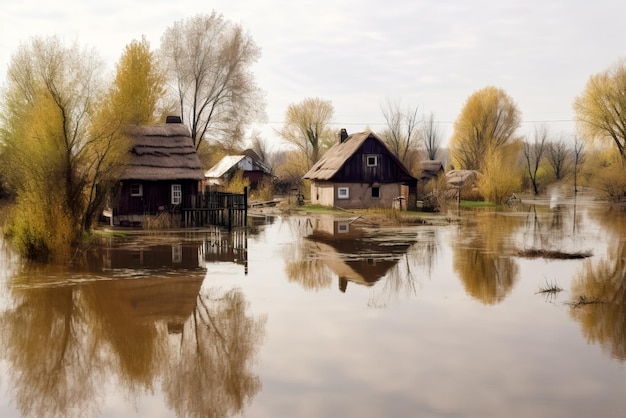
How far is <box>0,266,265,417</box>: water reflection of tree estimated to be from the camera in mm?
9086

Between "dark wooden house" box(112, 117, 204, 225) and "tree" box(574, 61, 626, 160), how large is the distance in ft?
142

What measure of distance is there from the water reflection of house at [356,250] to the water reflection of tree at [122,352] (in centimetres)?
456

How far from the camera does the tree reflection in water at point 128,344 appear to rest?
916 centimetres

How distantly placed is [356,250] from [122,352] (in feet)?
45.0

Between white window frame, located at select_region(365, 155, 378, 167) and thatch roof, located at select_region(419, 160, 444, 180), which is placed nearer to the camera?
white window frame, located at select_region(365, 155, 378, 167)

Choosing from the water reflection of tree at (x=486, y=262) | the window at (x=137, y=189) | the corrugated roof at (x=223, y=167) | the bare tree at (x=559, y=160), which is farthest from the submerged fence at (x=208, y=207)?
the bare tree at (x=559, y=160)

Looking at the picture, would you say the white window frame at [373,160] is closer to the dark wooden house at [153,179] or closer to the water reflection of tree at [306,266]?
the dark wooden house at [153,179]

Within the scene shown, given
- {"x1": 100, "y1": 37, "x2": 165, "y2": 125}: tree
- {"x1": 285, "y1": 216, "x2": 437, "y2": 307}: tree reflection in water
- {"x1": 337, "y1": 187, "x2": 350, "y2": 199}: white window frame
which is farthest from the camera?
{"x1": 337, "y1": 187, "x2": 350, "y2": 199}: white window frame

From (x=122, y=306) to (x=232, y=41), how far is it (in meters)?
35.8

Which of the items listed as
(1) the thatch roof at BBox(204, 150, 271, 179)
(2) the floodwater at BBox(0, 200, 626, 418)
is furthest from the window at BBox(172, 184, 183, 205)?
(1) the thatch roof at BBox(204, 150, 271, 179)

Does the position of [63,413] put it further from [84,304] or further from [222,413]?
[84,304]

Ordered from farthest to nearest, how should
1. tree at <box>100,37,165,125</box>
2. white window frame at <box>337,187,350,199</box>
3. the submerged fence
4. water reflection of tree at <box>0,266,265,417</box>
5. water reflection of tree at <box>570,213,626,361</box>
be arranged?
white window frame at <box>337,187,350,199</box>
tree at <box>100,37,165,125</box>
the submerged fence
water reflection of tree at <box>570,213,626,361</box>
water reflection of tree at <box>0,266,265,417</box>

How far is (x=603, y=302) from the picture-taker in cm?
1476

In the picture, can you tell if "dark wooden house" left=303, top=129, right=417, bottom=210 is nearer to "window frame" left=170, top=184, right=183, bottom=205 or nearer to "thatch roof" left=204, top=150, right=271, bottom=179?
"window frame" left=170, top=184, right=183, bottom=205
